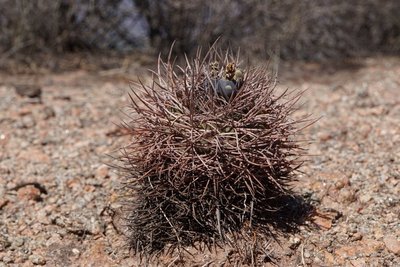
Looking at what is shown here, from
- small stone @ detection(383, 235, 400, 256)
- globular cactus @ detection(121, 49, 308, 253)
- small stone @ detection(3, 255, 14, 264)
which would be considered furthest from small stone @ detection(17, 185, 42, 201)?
small stone @ detection(383, 235, 400, 256)

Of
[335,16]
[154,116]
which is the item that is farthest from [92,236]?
[335,16]

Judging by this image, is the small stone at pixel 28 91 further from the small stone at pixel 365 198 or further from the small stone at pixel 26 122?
the small stone at pixel 365 198

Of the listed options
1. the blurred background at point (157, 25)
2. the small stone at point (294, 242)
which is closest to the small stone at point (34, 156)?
the small stone at point (294, 242)

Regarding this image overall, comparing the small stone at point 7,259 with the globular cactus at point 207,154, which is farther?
the small stone at point 7,259

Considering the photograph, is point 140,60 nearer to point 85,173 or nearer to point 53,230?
point 85,173

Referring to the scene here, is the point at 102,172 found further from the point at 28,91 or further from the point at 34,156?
the point at 28,91

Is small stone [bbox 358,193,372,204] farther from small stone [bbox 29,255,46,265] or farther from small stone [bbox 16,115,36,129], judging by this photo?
small stone [bbox 16,115,36,129]
